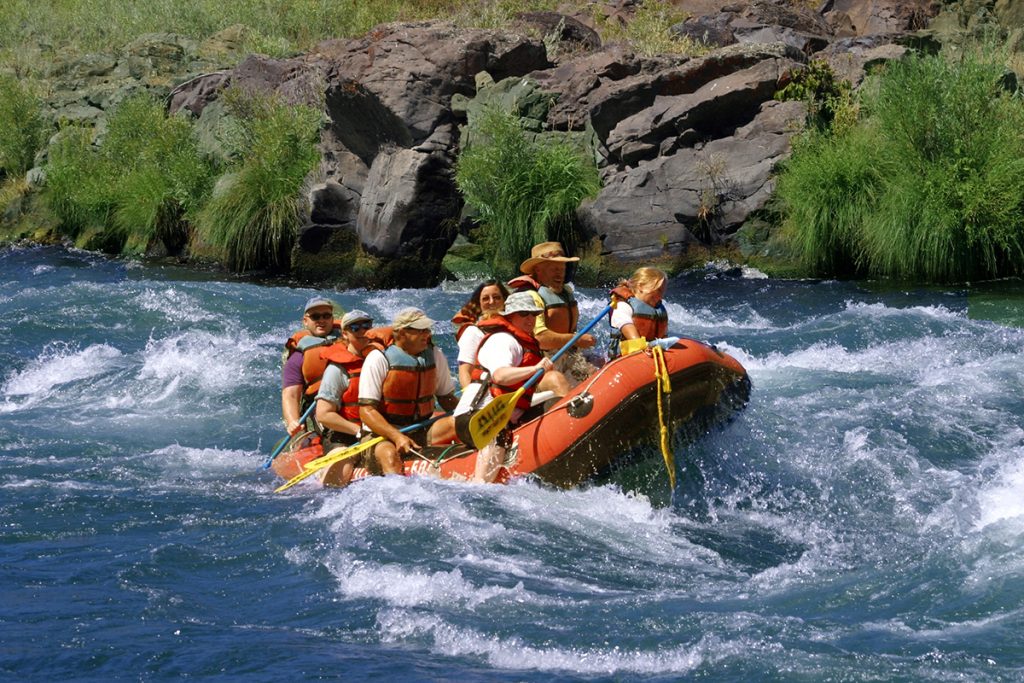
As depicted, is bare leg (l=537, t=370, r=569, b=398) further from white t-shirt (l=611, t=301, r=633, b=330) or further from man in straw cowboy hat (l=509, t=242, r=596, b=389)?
white t-shirt (l=611, t=301, r=633, b=330)

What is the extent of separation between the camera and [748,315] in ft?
40.4

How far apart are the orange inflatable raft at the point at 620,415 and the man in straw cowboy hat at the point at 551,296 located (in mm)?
567

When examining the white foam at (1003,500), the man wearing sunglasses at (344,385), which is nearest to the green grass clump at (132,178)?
the man wearing sunglasses at (344,385)

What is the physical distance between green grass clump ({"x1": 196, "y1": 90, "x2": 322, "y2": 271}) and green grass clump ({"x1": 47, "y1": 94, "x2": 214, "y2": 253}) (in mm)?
821

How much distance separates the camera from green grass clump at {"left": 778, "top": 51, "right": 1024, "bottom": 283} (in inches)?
494

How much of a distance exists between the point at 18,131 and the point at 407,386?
18147mm

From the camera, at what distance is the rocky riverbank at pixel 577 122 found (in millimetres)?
14266

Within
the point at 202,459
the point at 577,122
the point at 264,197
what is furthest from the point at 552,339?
the point at 264,197

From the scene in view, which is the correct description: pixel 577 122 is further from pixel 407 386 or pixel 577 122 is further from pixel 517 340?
pixel 517 340

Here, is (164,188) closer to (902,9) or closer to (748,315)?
(748,315)

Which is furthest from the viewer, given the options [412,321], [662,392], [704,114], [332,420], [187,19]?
[187,19]

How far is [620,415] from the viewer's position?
6621mm

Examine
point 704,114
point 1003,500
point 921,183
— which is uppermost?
point 704,114

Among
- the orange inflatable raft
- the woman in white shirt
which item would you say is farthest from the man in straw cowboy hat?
the orange inflatable raft
